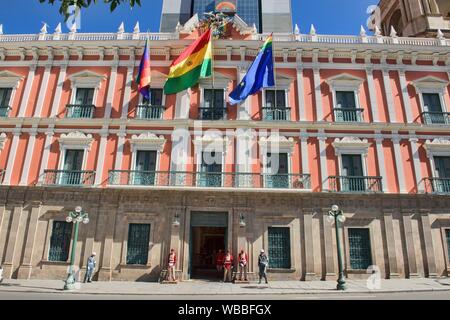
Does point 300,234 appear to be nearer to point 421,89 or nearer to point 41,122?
→ point 421,89

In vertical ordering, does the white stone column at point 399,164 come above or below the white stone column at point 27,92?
below

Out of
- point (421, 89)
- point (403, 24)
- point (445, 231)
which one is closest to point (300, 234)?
point (445, 231)

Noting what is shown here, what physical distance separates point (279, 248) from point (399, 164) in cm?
794

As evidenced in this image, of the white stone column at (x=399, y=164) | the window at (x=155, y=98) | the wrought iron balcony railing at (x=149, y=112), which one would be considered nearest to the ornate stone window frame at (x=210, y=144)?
the wrought iron balcony railing at (x=149, y=112)

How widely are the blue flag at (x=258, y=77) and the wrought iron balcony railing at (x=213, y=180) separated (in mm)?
4147

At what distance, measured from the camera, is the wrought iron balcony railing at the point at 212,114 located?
1825 cm

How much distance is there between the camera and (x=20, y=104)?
61.6ft

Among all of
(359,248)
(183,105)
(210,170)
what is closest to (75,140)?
(183,105)

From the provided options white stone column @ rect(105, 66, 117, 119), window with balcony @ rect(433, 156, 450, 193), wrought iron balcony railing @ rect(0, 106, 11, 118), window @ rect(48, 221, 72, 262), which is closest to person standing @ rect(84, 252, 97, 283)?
window @ rect(48, 221, 72, 262)

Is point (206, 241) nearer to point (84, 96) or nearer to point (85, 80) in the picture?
point (84, 96)

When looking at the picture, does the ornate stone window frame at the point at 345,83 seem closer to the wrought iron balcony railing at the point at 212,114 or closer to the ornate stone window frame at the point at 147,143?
the wrought iron balcony railing at the point at 212,114

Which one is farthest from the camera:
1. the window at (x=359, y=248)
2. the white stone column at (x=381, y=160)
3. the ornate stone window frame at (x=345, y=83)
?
the ornate stone window frame at (x=345, y=83)

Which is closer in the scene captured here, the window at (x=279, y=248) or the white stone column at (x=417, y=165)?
the window at (x=279, y=248)

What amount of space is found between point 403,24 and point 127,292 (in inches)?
1171
